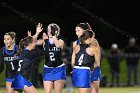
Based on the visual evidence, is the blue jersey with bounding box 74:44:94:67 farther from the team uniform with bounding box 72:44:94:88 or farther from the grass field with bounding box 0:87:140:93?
the grass field with bounding box 0:87:140:93

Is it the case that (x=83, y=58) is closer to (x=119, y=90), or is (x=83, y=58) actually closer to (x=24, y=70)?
(x=24, y=70)

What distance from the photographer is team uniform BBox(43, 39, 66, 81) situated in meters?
15.5

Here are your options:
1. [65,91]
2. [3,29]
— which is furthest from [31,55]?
[3,29]

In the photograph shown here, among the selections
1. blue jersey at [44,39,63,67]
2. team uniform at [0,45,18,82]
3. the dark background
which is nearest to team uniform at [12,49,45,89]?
blue jersey at [44,39,63,67]

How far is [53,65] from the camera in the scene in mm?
15633

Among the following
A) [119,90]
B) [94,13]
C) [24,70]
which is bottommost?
[119,90]

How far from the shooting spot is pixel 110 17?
39.8 meters

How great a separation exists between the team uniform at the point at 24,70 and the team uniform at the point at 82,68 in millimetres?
1344

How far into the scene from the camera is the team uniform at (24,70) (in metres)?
14.8

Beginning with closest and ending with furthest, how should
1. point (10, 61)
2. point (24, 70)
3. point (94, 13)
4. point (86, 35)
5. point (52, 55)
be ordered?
point (86, 35), point (24, 70), point (52, 55), point (10, 61), point (94, 13)

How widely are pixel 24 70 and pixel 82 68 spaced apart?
5.31 ft

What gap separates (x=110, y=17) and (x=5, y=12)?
6620mm

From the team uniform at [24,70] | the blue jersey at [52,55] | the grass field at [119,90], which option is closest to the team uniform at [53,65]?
the blue jersey at [52,55]

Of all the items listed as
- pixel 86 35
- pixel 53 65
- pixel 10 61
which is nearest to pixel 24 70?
pixel 53 65
